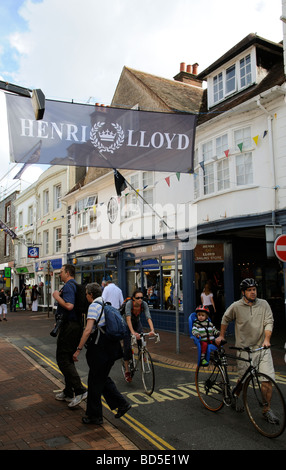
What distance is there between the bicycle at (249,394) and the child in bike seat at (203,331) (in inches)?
8.2

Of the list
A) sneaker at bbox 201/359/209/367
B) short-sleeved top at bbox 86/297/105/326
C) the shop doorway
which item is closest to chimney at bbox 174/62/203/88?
the shop doorway

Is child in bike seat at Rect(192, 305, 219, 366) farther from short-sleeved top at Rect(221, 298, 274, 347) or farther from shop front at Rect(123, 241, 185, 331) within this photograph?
shop front at Rect(123, 241, 185, 331)

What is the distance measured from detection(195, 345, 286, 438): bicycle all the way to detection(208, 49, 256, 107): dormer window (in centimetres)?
1021

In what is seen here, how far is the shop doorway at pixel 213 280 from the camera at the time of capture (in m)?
14.4

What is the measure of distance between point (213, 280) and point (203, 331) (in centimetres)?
926

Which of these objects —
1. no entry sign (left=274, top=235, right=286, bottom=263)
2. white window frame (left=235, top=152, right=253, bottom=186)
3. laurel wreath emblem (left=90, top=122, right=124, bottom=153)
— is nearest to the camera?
laurel wreath emblem (left=90, top=122, right=124, bottom=153)

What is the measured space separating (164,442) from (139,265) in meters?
12.1

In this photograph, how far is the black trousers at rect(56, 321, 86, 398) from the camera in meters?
5.48

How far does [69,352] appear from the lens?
5.55 meters

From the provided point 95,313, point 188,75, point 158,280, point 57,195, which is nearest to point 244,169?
point 158,280

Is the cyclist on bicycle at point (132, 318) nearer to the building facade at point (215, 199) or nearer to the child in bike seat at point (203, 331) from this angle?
the child in bike seat at point (203, 331)

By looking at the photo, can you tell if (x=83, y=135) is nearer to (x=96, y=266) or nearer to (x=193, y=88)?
(x=193, y=88)

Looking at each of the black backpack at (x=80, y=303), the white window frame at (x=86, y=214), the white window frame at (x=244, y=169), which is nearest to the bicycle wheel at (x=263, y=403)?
the black backpack at (x=80, y=303)
